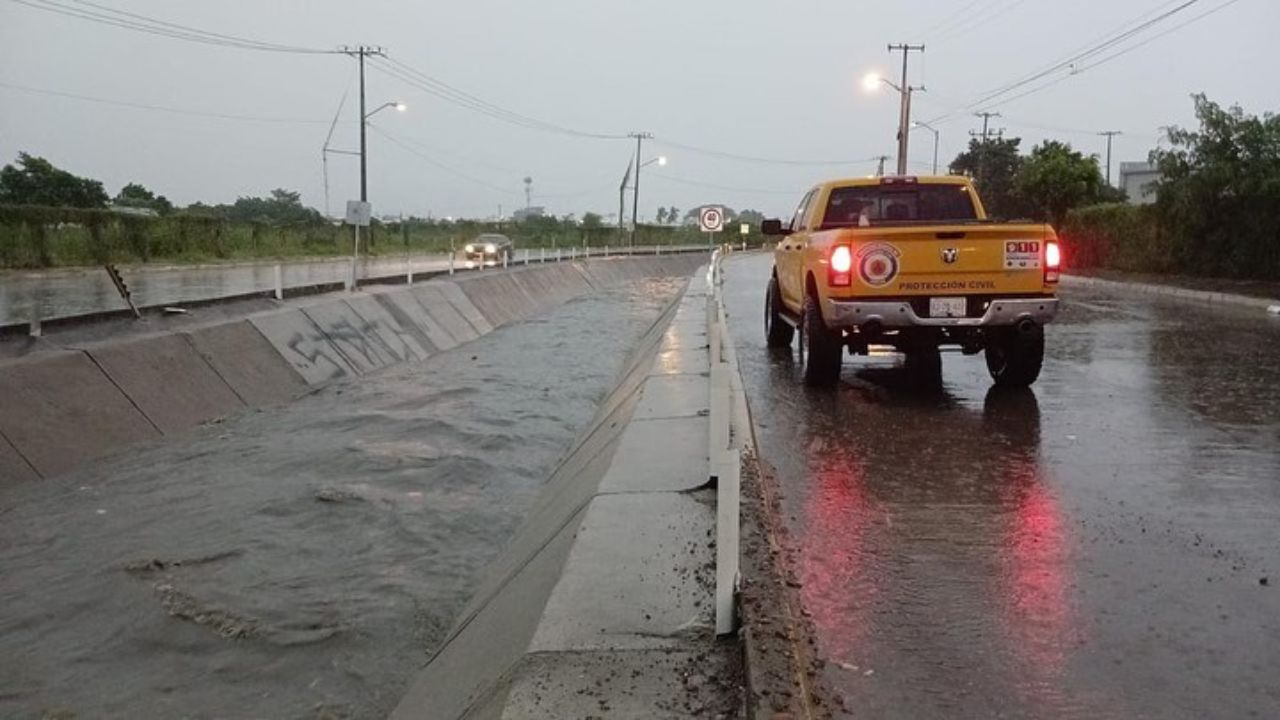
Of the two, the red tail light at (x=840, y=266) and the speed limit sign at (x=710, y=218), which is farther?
the speed limit sign at (x=710, y=218)

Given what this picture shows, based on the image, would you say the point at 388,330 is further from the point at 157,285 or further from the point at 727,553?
the point at 727,553

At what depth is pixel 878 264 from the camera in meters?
9.36

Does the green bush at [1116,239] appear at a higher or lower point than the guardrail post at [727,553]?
higher

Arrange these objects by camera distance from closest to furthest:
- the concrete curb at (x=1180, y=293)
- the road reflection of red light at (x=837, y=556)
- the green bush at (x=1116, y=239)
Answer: the road reflection of red light at (x=837, y=556) < the concrete curb at (x=1180, y=293) < the green bush at (x=1116, y=239)

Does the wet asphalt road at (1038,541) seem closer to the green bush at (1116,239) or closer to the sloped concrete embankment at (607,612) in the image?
the sloped concrete embankment at (607,612)

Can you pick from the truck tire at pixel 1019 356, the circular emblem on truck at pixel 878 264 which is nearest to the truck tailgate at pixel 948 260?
the circular emblem on truck at pixel 878 264

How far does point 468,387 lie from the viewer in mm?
15211

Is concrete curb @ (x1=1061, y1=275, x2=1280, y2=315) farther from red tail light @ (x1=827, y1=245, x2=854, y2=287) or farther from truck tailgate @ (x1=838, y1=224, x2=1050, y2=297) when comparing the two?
red tail light @ (x1=827, y1=245, x2=854, y2=287)

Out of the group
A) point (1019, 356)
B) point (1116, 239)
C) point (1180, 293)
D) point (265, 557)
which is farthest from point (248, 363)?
point (1116, 239)

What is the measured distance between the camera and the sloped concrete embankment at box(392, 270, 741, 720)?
3768mm

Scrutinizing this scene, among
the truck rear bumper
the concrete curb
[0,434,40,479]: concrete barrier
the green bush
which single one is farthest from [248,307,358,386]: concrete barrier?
the green bush

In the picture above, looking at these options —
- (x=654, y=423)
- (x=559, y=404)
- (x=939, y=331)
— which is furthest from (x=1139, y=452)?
(x=559, y=404)

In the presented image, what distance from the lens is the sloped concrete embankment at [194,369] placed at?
32.1 feet

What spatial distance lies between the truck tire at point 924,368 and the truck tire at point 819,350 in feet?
2.66
